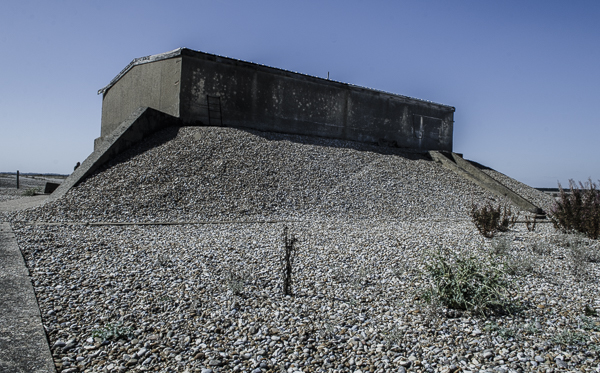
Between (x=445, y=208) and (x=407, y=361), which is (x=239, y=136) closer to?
(x=445, y=208)

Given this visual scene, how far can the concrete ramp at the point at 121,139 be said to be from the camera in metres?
9.84

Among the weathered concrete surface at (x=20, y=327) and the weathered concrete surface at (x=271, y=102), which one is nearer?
the weathered concrete surface at (x=20, y=327)

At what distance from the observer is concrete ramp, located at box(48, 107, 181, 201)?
9.84m

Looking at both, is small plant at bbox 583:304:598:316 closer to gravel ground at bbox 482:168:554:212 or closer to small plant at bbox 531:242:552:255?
small plant at bbox 531:242:552:255

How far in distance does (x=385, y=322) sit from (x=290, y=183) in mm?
7500

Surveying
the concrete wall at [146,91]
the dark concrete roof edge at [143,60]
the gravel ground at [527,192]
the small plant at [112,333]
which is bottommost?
the small plant at [112,333]

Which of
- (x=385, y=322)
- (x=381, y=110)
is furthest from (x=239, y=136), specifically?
(x=385, y=322)

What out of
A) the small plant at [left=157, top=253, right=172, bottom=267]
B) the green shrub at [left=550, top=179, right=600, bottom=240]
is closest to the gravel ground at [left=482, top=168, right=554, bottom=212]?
the green shrub at [left=550, top=179, right=600, bottom=240]

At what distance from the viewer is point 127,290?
3.93 metres

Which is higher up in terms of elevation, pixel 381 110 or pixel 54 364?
pixel 381 110

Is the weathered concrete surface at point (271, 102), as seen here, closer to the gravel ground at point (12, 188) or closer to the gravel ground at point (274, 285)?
the gravel ground at point (12, 188)

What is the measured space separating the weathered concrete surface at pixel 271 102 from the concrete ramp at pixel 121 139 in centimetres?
83

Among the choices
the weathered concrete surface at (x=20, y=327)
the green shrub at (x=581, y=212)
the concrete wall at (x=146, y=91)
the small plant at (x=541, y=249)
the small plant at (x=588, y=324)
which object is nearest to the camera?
the weathered concrete surface at (x=20, y=327)

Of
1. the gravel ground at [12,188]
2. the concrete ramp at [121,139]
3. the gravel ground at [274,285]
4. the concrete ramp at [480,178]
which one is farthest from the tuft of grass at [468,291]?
the gravel ground at [12,188]
